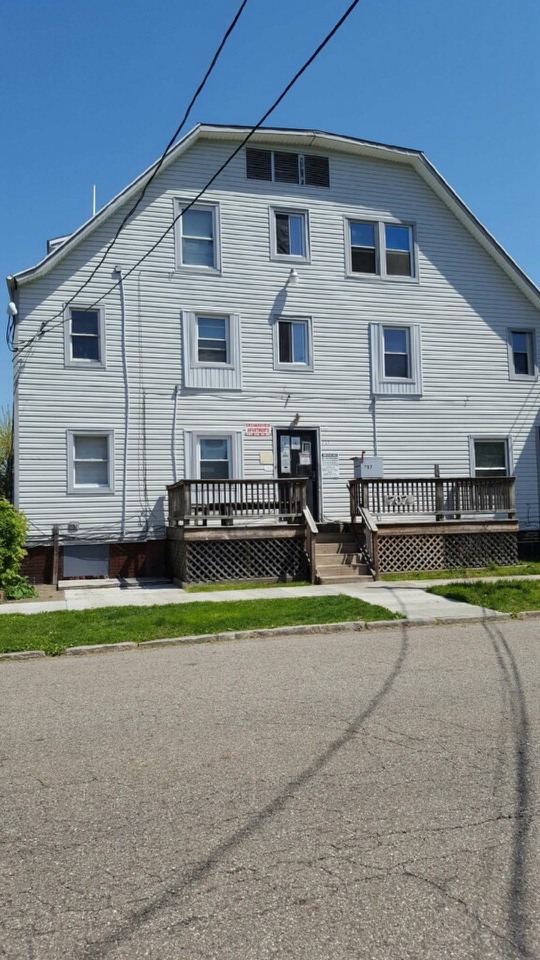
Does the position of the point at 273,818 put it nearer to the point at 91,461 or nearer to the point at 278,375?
the point at 91,461

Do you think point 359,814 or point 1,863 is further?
point 359,814

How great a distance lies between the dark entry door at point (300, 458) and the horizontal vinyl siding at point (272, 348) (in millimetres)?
356

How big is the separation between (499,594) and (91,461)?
9.98 meters

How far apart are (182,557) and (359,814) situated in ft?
41.0

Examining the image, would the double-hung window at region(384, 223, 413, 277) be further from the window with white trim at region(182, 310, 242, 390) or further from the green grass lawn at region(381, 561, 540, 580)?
the green grass lawn at region(381, 561, 540, 580)

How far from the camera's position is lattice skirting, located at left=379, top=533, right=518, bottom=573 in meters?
17.2

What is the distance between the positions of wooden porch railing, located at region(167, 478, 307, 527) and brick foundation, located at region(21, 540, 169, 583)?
106 cm

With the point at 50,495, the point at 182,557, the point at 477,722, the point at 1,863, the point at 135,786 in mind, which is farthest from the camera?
the point at 50,495

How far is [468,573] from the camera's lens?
1681 centimetres

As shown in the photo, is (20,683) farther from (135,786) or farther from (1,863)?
(1,863)

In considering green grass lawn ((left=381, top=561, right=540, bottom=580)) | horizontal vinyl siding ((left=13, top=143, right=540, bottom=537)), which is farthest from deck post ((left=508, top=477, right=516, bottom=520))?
horizontal vinyl siding ((left=13, top=143, right=540, bottom=537))

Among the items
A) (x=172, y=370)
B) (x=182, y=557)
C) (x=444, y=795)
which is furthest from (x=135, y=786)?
(x=172, y=370)

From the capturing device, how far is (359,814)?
158 inches

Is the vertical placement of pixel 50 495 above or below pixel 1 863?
above
